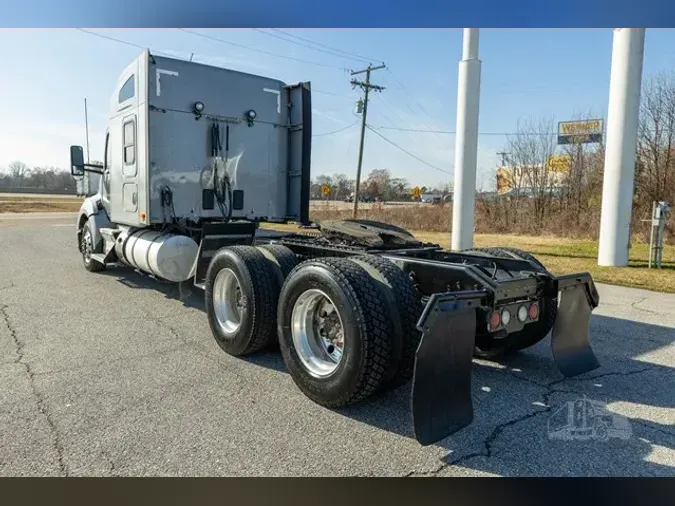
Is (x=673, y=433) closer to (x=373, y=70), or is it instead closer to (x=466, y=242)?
(x=466, y=242)

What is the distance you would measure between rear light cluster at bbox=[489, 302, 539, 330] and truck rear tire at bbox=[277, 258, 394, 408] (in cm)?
82

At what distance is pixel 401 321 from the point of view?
12.1 ft

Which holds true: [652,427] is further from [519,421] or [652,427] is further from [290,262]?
[290,262]

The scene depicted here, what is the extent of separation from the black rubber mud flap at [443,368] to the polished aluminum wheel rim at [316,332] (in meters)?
1.00

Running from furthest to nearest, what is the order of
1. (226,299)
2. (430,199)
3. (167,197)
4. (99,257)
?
1. (430,199)
2. (99,257)
3. (167,197)
4. (226,299)

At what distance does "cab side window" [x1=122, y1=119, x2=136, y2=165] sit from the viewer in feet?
24.7

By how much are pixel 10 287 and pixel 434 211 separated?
2391cm

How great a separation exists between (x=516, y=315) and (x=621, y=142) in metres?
9.70

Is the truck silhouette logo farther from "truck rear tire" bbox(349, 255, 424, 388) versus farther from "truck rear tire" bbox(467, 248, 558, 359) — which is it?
"truck rear tire" bbox(349, 255, 424, 388)

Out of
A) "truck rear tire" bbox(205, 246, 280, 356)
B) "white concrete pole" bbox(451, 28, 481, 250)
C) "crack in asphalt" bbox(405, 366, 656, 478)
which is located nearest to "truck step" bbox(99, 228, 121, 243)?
"truck rear tire" bbox(205, 246, 280, 356)

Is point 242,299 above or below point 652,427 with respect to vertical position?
above

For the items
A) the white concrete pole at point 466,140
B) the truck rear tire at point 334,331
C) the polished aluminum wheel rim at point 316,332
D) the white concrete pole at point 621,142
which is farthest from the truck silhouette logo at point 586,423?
the white concrete pole at point 466,140

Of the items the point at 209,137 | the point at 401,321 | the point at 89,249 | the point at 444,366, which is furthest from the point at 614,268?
the point at 89,249
